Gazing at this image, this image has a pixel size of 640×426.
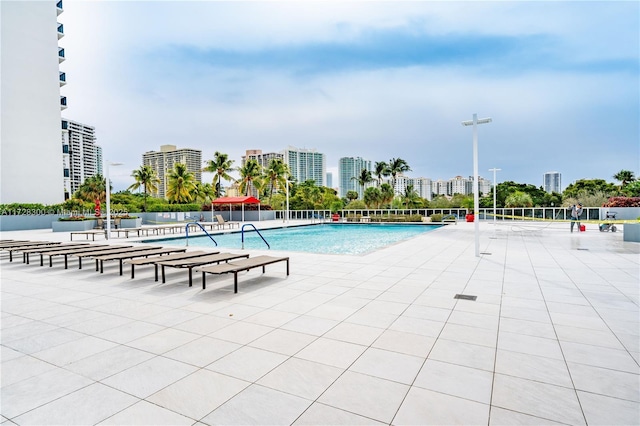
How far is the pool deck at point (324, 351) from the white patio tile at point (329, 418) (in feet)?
0.04

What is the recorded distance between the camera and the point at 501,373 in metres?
→ 2.74

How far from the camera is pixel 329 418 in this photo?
217cm

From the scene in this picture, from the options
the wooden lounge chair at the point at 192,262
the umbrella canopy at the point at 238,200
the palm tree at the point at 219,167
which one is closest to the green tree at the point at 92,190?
the palm tree at the point at 219,167

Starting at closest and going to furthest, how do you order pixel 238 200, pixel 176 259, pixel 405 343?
1. pixel 405 343
2. pixel 176 259
3. pixel 238 200

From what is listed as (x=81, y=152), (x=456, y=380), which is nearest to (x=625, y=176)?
(x=456, y=380)

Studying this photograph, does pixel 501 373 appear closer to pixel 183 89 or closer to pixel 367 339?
pixel 367 339

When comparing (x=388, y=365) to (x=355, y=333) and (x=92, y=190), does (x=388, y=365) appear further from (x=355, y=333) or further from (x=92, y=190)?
(x=92, y=190)

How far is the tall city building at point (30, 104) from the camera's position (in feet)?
94.8

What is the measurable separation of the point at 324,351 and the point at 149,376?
4.85ft

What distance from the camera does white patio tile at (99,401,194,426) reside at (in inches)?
84.5

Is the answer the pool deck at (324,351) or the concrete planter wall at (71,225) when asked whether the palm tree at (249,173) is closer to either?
the concrete planter wall at (71,225)

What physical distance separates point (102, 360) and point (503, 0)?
44.6ft

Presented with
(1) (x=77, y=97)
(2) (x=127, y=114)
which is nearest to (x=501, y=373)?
(2) (x=127, y=114)

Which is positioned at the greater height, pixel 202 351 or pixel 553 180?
pixel 553 180
